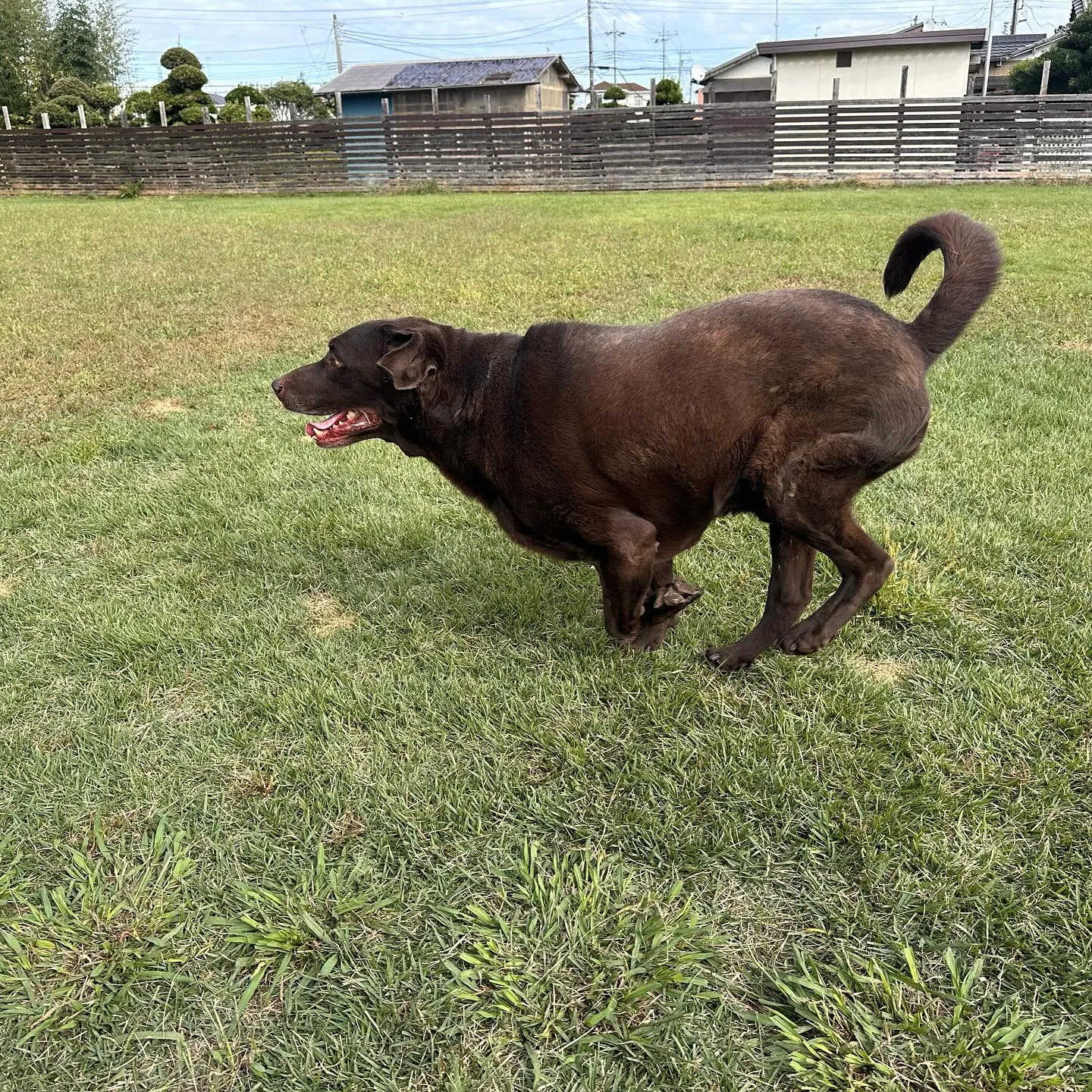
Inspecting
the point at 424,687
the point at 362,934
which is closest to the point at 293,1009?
the point at 362,934

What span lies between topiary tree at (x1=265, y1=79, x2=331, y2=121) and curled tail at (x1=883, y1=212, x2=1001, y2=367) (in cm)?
5519

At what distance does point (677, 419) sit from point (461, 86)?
5013 cm

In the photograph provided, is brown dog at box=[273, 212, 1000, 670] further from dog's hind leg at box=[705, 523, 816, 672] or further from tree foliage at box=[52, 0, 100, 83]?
tree foliage at box=[52, 0, 100, 83]

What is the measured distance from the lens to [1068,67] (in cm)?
3181

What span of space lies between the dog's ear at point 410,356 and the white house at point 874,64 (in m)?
31.5

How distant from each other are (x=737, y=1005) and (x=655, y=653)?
4.64 ft

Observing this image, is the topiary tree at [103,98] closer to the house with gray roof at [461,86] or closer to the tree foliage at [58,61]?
the tree foliage at [58,61]

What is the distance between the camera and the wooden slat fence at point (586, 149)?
65.2 ft

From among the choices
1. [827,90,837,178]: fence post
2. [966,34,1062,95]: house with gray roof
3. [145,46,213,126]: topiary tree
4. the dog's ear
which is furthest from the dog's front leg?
[966,34,1062,95]: house with gray roof

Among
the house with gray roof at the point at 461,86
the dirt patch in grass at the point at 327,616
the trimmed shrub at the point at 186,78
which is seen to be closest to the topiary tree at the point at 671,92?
the house with gray roof at the point at 461,86

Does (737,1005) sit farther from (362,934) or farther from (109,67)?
(109,67)

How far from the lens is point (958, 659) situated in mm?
2949

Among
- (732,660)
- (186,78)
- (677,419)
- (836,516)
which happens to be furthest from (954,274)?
(186,78)

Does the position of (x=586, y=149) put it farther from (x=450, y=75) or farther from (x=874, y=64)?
(x=450, y=75)
